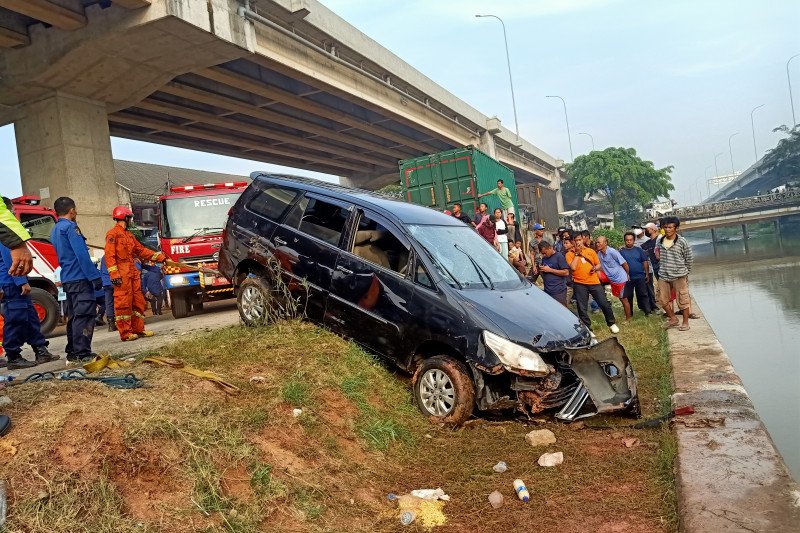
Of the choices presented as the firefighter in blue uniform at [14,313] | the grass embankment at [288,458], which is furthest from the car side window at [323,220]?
the firefighter in blue uniform at [14,313]

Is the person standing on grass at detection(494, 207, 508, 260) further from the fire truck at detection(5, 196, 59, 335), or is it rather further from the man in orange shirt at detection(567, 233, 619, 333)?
the fire truck at detection(5, 196, 59, 335)

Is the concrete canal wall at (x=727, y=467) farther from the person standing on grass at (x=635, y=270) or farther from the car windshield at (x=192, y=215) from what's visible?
the car windshield at (x=192, y=215)

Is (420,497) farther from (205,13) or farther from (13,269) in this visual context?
(205,13)

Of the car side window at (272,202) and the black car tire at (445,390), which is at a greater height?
the car side window at (272,202)

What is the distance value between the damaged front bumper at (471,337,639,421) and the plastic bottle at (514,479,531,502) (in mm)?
868

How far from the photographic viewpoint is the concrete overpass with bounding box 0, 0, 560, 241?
12.6m

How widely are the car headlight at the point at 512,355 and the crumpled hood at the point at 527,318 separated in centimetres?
7

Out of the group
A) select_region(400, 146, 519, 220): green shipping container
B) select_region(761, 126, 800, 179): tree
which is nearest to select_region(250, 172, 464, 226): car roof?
select_region(400, 146, 519, 220): green shipping container

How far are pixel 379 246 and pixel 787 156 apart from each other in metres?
70.3

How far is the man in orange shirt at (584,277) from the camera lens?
352 inches

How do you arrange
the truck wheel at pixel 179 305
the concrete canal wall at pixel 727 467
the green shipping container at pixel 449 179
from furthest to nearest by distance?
the green shipping container at pixel 449 179
the truck wheel at pixel 179 305
the concrete canal wall at pixel 727 467

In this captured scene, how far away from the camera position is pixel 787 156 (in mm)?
60969

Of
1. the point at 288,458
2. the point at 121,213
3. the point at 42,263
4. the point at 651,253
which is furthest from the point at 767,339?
the point at 42,263

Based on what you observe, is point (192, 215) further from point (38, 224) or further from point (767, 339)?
point (767, 339)
